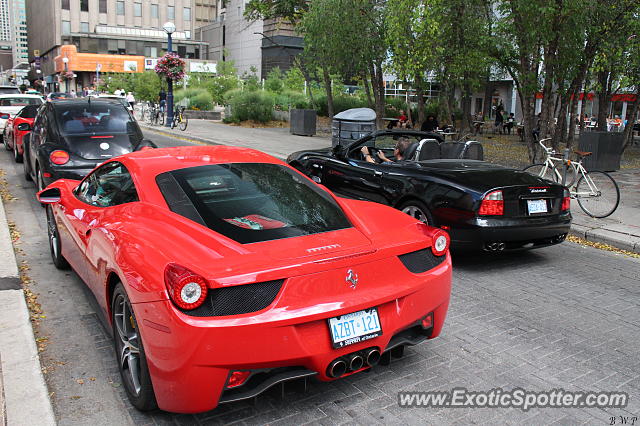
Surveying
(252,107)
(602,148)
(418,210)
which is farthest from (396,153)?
(252,107)

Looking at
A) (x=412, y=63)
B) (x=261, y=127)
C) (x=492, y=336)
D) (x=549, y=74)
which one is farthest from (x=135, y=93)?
(x=492, y=336)

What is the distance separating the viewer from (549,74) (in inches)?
599

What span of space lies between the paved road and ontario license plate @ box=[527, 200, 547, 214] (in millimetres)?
691

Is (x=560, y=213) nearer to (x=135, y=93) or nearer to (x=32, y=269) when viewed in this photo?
(x=32, y=269)

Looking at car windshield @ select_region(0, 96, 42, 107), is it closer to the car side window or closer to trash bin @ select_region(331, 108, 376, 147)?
trash bin @ select_region(331, 108, 376, 147)

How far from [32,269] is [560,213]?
599cm

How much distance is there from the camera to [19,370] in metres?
3.92

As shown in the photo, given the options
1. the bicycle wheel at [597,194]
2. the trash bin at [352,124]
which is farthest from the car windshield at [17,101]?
the bicycle wheel at [597,194]

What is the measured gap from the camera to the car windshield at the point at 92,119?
9.33 metres

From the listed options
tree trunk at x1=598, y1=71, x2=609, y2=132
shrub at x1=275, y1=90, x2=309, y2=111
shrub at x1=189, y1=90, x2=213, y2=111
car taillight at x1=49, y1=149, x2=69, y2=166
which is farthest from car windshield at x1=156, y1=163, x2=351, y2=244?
shrub at x1=189, y1=90, x2=213, y2=111

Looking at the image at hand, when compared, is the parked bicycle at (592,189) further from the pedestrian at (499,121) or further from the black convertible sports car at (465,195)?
the pedestrian at (499,121)

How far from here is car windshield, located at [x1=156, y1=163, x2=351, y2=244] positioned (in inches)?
144

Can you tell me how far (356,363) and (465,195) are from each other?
361cm

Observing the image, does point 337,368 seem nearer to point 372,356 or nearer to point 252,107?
point 372,356
